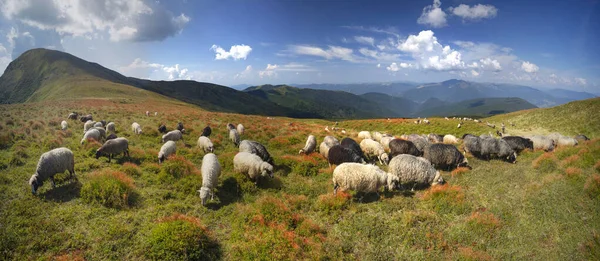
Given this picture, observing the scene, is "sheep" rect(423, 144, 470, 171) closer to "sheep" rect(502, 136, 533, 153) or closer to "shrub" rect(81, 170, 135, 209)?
"sheep" rect(502, 136, 533, 153)

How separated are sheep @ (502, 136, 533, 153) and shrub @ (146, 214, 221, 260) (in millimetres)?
24812

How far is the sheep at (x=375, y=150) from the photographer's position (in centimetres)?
1872

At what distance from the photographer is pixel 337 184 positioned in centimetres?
1356

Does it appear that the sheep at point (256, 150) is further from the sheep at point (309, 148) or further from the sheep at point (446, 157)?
the sheep at point (446, 157)

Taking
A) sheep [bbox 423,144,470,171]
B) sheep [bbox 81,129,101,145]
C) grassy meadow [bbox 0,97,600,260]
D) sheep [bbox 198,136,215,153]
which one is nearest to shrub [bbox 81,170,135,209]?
grassy meadow [bbox 0,97,600,260]

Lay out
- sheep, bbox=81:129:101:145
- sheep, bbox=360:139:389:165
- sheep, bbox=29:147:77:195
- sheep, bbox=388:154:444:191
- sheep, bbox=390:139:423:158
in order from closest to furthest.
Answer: sheep, bbox=29:147:77:195, sheep, bbox=388:154:444:191, sheep, bbox=360:139:389:165, sheep, bbox=81:129:101:145, sheep, bbox=390:139:423:158

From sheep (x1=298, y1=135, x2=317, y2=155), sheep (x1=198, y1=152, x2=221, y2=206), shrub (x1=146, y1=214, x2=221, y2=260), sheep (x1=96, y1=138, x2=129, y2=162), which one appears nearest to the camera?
shrub (x1=146, y1=214, x2=221, y2=260)

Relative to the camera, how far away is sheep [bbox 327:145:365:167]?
664 inches

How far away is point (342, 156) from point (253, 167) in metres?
6.69

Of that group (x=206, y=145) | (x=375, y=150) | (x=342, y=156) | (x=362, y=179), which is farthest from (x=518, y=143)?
(x=206, y=145)

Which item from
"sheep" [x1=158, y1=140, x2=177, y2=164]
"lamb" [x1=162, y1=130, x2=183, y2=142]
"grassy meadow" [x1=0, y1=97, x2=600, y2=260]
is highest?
"lamb" [x1=162, y1=130, x2=183, y2=142]

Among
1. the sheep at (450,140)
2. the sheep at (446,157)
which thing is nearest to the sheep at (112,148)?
the sheep at (446,157)

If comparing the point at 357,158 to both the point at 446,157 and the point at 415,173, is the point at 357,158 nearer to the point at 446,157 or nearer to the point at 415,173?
the point at 415,173

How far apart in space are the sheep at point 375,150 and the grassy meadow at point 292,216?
4.82 meters
